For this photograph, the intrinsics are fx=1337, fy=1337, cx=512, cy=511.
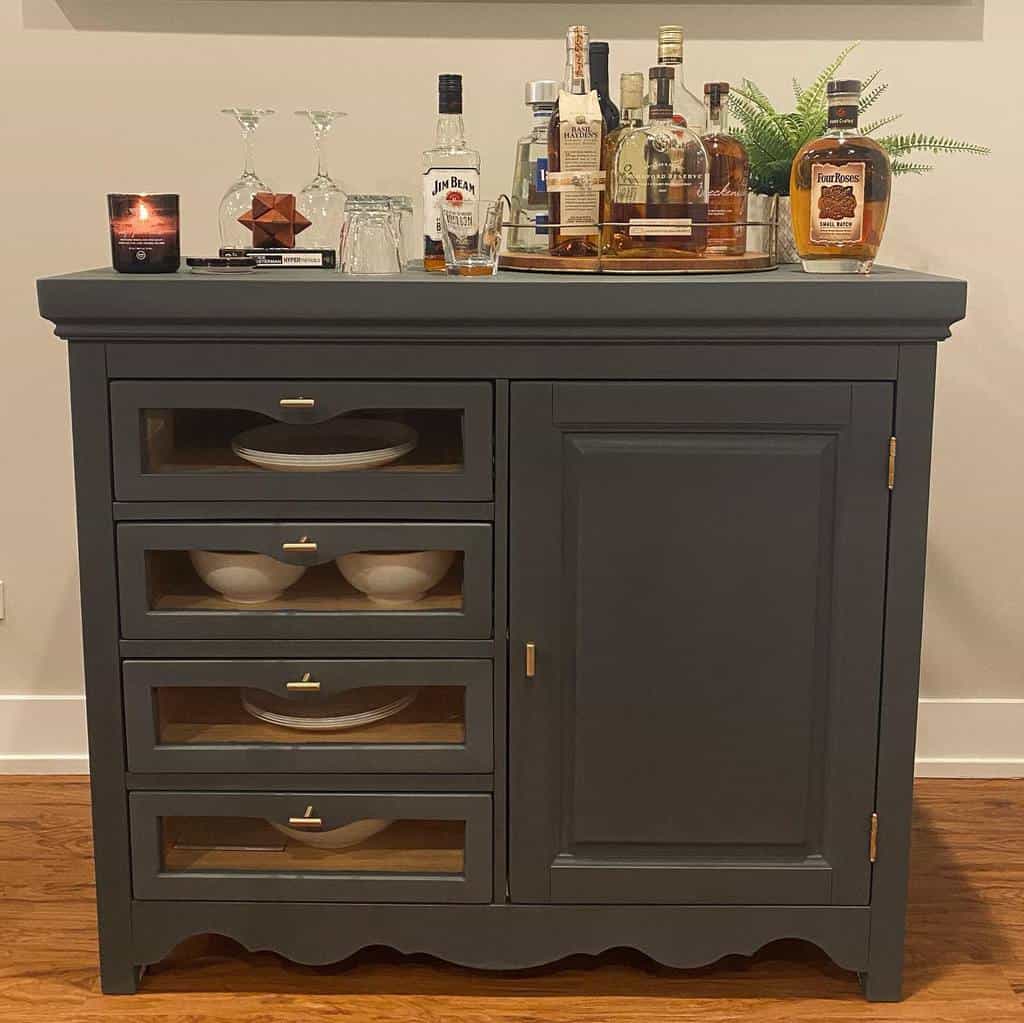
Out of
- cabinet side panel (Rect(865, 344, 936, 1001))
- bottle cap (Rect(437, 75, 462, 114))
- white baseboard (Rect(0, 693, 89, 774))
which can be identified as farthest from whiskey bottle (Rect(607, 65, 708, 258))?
white baseboard (Rect(0, 693, 89, 774))

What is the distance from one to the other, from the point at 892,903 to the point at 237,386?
1.13m

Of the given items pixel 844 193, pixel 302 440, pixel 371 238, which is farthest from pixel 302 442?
pixel 844 193

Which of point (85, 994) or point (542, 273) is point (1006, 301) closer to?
point (542, 273)

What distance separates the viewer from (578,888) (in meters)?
1.85

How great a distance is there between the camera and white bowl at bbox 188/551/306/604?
1800 mm

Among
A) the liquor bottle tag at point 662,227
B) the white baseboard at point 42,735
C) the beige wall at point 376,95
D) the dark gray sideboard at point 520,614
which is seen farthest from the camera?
the white baseboard at point 42,735

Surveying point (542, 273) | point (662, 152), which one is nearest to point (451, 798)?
point (542, 273)

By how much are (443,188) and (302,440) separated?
435mm

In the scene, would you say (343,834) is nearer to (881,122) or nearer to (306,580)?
(306,580)

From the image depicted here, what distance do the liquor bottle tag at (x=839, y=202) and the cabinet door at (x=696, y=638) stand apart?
0.22 metres

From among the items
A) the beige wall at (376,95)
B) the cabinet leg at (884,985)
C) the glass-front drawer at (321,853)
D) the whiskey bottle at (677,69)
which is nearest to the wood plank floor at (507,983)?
the cabinet leg at (884,985)

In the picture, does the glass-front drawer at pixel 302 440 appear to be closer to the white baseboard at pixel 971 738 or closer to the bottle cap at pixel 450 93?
the bottle cap at pixel 450 93

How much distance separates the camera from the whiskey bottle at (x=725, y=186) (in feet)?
6.36

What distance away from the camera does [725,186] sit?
6.40ft
